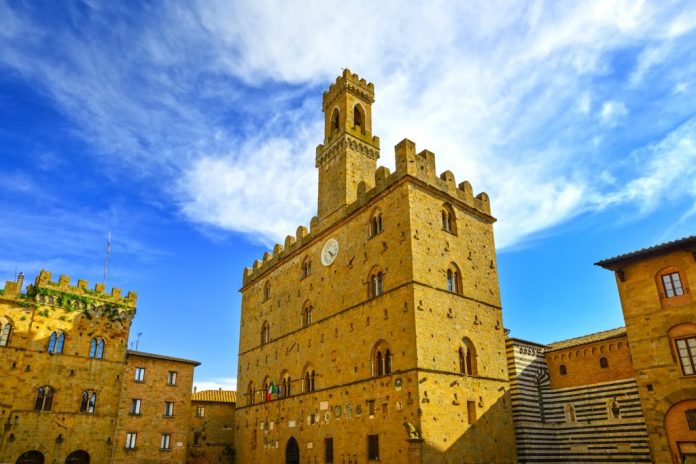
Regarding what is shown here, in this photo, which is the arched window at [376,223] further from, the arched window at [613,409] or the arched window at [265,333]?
the arched window at [613,409]

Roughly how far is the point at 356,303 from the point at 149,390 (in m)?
15.6

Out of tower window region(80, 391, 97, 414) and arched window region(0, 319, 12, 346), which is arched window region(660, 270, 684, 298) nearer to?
tower window region(80, 391, 97, 414)

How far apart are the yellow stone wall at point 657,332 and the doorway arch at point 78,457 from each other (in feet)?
89.9

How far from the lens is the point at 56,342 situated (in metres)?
28.9

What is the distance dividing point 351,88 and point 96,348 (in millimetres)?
21786

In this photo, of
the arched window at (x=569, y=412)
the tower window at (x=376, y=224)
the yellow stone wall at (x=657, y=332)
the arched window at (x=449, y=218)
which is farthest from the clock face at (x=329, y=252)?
the yellow stone wall at (x=657, y=332)

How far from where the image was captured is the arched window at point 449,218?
80.6ft

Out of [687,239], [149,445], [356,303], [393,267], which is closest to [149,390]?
[149,445]

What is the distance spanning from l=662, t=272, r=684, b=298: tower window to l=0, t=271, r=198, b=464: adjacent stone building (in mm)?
27047

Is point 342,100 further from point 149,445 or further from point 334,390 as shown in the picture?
point 149,445

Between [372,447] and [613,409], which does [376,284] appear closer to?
[372,447]

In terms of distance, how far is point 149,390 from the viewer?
1227 inches

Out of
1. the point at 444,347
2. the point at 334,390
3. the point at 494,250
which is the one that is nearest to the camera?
the point at 444,347

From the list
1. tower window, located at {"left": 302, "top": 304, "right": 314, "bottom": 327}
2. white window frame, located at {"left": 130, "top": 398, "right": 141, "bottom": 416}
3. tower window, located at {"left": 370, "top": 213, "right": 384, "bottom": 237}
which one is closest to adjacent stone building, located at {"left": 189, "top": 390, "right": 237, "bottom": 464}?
white window frame, located at {"left": 130, "top": 398, "right": 141, "bottom": 416}
